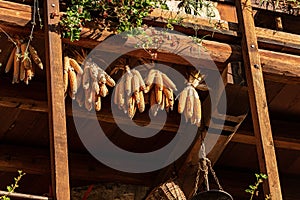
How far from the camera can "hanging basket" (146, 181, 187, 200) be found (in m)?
6.60

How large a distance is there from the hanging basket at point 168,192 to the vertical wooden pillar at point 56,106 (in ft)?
5.42

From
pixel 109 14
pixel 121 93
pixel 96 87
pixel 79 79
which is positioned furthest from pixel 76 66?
pixel 109 14

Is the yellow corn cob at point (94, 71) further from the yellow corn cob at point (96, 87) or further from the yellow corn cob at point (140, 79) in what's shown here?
the yellow corn cob at point (140, 79)

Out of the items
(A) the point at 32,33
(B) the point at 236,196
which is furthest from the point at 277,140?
(A) the point at 32,33

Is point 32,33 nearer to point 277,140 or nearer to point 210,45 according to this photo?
point 210,45

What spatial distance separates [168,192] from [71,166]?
113 cm

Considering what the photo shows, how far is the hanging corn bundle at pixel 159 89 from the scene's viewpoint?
228 inches

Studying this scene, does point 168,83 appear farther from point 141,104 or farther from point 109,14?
point 109,14

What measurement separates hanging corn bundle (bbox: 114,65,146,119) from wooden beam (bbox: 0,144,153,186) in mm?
1695

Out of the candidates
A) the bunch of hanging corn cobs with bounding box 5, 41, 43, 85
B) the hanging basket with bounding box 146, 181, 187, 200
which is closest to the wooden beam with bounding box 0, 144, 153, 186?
the hanging basket with bounding box 146, 181, 187, 200

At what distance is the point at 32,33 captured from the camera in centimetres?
561

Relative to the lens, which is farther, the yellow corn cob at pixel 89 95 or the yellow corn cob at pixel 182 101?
the yellow corn cob at pixel 182 101

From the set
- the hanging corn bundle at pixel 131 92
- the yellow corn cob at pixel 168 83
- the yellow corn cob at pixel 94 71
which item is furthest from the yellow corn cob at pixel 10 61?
the yellow corn cob at pixel 168 83

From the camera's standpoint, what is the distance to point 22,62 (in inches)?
217
